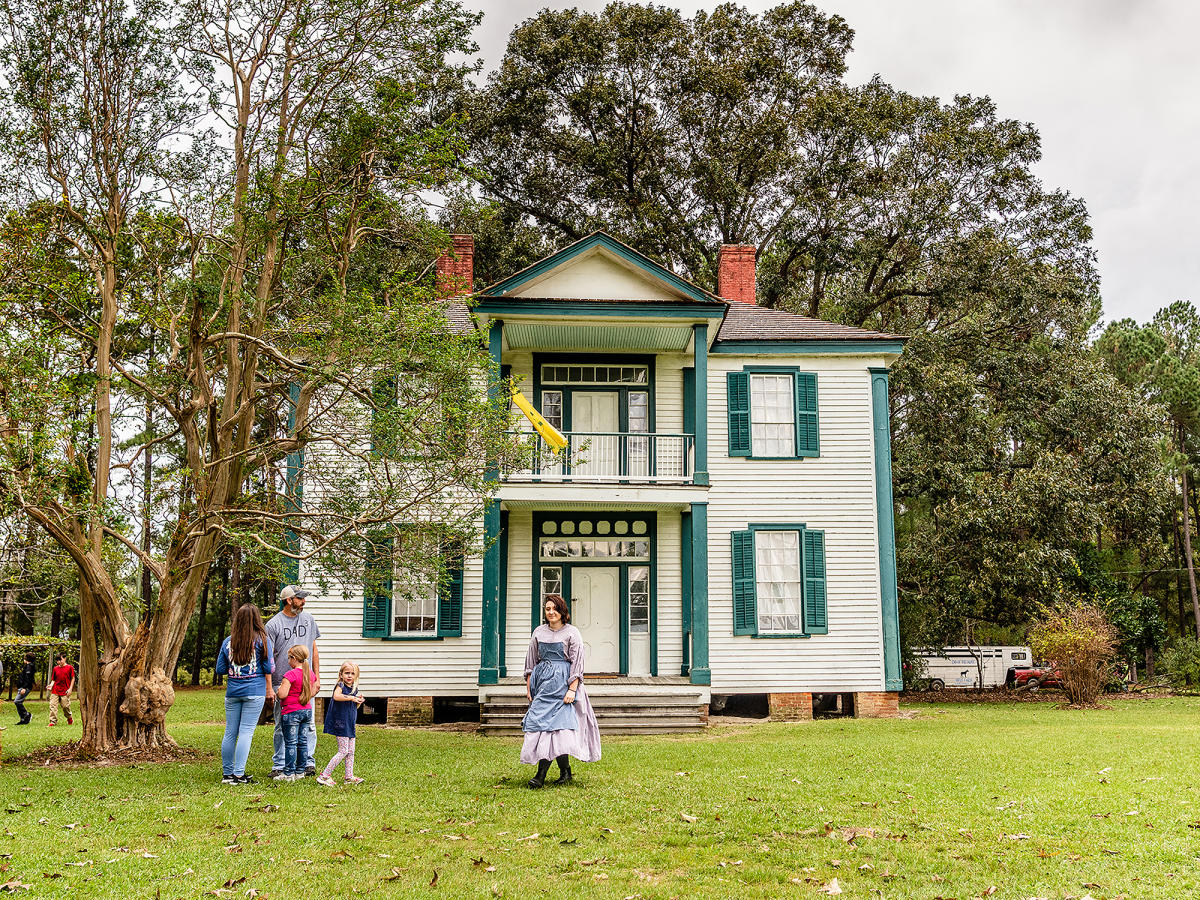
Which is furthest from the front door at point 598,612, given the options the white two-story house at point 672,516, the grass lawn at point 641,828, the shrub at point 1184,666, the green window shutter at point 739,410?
the shrub at point 1184,666

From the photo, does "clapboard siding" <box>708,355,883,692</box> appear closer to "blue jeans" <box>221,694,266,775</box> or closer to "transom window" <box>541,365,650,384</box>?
"transom window" <box>541,365,650,384</box>

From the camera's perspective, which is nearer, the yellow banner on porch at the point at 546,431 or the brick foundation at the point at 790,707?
the yellow banner on porch at the point at 546,431

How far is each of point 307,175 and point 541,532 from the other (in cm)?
734

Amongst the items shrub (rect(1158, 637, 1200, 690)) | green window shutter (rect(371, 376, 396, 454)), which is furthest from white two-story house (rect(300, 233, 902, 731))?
shrub (rect(1158, 637, 1200, 690))

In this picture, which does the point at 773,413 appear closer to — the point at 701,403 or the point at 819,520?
the point at 701,403

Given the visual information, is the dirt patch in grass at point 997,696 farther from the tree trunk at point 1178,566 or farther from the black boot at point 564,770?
the black boot at point 564,770

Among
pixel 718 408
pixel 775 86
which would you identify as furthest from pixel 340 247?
pixel 775 86

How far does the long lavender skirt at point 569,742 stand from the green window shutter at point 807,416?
9.60 metres

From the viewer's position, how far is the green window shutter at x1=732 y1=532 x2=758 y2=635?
1611cm

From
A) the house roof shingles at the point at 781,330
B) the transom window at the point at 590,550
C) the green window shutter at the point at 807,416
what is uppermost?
the house roof shingles at the point at 781,330

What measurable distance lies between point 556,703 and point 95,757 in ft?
18.4

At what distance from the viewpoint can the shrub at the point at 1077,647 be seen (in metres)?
17.5

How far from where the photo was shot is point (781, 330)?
1730 cm

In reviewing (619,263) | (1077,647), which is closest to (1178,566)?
(1077,647)
